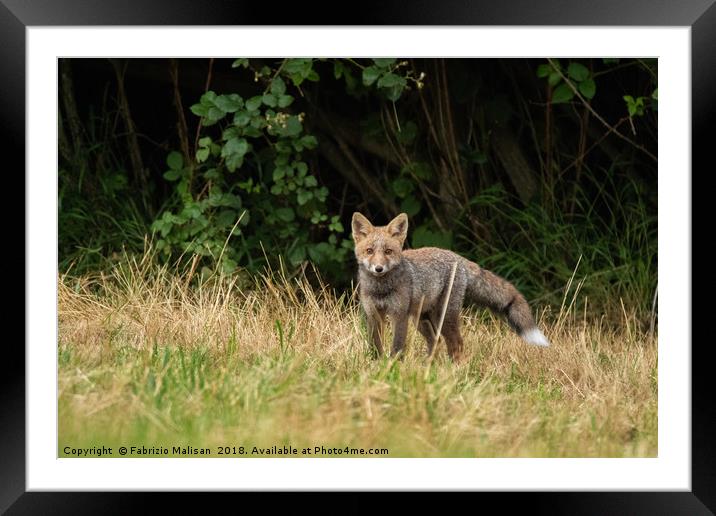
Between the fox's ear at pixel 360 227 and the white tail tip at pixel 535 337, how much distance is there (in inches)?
53.1

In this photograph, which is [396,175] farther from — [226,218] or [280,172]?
[226,218]

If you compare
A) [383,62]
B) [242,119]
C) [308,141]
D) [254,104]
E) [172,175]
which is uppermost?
[383,62]

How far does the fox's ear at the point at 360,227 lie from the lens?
568 centimetres

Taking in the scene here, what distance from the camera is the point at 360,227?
5711 millimetres

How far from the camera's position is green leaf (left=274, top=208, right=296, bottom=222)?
23.9 feet

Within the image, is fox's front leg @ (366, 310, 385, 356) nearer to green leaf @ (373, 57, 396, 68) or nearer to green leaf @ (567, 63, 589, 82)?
green leaf @ (373, 57, 396, 68)

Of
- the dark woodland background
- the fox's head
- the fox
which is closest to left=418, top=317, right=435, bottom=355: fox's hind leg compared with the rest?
the fox

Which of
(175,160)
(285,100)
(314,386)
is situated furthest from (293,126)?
(314,386)

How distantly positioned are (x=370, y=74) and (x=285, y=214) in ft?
5.59

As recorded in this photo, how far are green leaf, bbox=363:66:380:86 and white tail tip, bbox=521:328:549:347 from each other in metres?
2.11

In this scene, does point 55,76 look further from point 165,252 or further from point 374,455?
point 165,252
